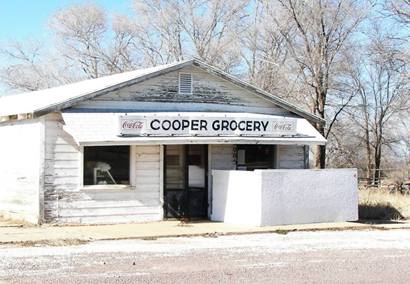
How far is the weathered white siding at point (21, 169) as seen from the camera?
17266 millimetres

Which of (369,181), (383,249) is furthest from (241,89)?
(369,181)

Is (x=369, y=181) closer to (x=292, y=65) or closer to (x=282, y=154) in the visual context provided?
(x=292, y=65)

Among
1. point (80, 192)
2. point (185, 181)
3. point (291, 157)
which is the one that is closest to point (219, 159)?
point (185, 181)

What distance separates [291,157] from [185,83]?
393cm

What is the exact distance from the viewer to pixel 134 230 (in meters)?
16.3

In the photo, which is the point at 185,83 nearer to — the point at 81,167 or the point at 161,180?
the point at 161,180

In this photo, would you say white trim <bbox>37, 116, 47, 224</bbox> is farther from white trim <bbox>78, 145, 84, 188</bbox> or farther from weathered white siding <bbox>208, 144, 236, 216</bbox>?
weathered white siding <bbox>208, 144, 236, 216</bbox>

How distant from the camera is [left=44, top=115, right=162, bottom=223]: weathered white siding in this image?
1712 cm

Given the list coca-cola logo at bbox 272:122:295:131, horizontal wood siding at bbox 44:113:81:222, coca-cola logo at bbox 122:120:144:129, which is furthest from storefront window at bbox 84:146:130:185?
coca-cola logo at bbox 272:122:295:131

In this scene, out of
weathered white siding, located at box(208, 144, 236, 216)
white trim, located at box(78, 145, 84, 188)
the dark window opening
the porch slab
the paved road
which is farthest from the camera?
the dark window opening

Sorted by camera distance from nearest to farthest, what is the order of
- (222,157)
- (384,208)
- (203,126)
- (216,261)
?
1. (216,261)
2. (203,126)
3. (222,157)
4. (384,208)

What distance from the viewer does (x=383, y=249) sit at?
1357cm

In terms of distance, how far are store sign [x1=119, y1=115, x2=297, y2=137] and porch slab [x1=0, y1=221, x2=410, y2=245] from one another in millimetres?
2337

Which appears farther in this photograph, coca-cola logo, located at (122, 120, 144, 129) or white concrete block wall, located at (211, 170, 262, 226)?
white concrete block wall, located at (211, 170, 262, 226)
